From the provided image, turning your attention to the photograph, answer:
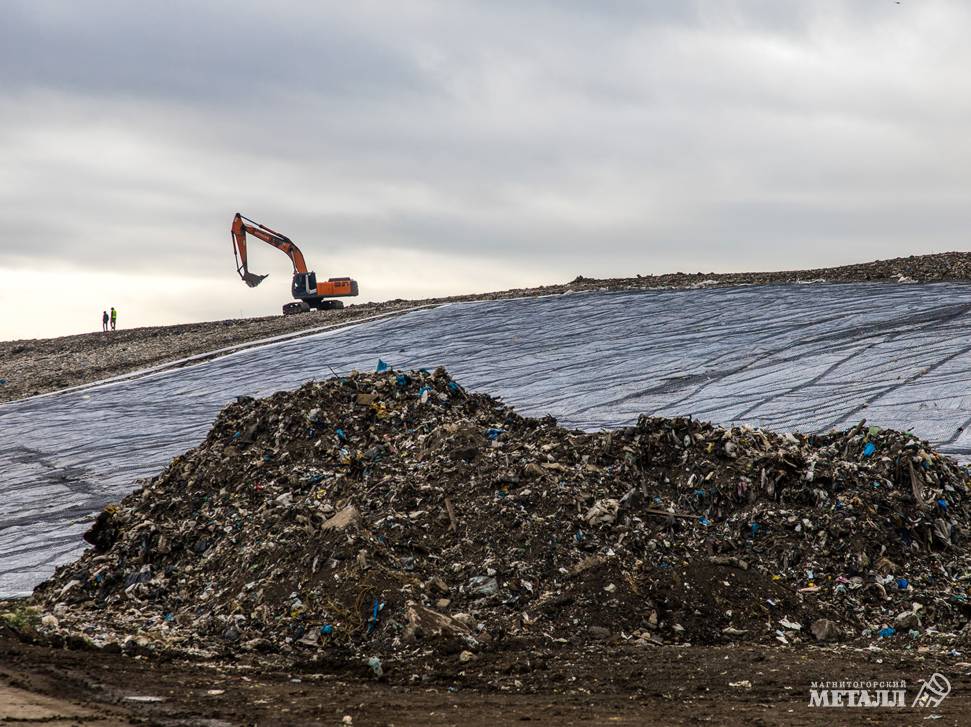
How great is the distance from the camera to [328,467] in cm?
856

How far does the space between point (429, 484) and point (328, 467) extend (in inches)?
44.7

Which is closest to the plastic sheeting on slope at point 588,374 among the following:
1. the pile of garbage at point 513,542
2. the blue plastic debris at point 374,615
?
the pile of garbage at point 513,542

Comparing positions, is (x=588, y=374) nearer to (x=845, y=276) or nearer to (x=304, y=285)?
(x=845, y=276)

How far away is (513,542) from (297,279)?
24.9 metres

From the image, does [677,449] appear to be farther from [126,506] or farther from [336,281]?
[336,281]

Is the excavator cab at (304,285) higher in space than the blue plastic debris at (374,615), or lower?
A: higher

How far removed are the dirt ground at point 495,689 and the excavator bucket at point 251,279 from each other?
2520 cm

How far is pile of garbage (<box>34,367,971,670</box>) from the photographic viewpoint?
6391 millimetres

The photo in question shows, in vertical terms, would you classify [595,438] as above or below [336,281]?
below

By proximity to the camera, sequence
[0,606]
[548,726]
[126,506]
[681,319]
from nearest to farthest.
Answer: [548,726]
[0,606]
[126,506]
[681,319]

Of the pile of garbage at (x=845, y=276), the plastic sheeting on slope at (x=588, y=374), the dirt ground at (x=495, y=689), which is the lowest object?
the dirt ground at (x=495, y=689)

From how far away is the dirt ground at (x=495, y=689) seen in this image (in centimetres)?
468

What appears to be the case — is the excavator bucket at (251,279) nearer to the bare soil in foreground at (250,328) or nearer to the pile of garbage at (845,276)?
the bare soil in foreground at (250,328)

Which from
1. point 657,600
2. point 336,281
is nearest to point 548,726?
point 657,600
